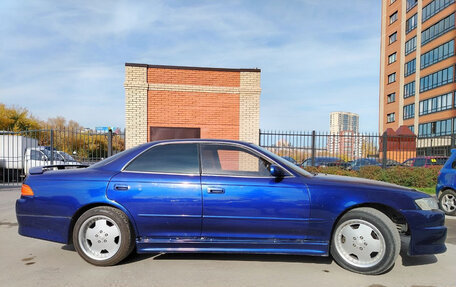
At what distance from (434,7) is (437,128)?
51.2 feet

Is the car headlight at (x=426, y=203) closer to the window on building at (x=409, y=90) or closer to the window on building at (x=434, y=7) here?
the window on building at (x=434, y=7)

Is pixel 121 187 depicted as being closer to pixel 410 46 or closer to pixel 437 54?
pixel 437 54

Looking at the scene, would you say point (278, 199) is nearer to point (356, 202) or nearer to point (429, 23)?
point (356, 202)

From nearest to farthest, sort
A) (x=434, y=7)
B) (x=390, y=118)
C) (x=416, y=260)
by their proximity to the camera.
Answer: (x=416, y=260)
(x=434, y=7)
(x=390, y=118)

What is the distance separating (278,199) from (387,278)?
143 centimetres

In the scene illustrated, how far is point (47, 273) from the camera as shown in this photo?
10.7 ft

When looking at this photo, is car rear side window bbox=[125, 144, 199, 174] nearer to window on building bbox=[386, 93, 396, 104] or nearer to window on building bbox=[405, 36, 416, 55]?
window on building bbox=[405, 36, 416, 55]

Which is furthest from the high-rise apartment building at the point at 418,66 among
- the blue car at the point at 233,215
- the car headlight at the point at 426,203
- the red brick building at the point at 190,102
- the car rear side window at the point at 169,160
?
the car rear side window at the point at 169,160

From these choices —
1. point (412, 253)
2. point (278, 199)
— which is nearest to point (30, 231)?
point (278, 199)

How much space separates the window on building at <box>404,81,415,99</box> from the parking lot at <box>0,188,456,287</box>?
46.0 meters

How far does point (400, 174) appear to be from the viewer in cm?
1165

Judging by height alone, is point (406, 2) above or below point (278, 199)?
above

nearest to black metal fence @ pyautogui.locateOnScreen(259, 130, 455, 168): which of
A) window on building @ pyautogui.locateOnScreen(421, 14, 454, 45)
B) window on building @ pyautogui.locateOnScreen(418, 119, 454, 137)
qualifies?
window on building @ pyautogui.locateOnScreen(418, 119, 454, 137)

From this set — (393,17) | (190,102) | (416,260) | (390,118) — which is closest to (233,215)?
(416,260)
